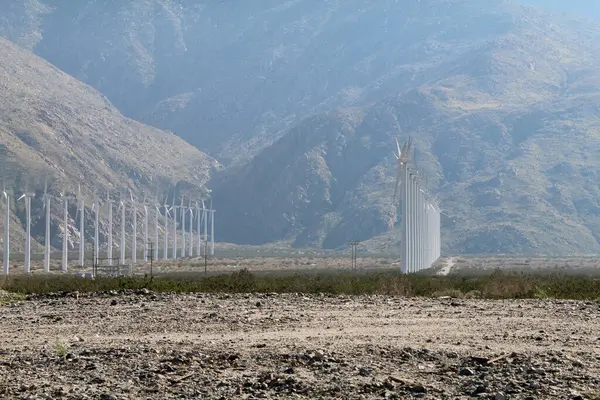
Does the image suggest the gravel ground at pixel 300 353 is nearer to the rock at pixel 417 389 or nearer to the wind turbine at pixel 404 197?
the rock at pixel 417 389

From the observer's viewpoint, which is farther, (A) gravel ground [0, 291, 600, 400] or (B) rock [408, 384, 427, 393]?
(A) gravel ground [0, 291, 600, 400]

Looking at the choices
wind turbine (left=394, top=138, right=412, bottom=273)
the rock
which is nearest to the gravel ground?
the rock

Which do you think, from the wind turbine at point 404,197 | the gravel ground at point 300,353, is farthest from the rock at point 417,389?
the wind turbine at point 404,197

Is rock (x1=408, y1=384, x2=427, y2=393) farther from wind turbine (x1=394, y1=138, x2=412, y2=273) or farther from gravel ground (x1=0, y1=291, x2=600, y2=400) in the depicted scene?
wind turbine (x1=394, y1=138, x2=412, y2=273)

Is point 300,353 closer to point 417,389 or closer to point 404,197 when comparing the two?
point 417,389

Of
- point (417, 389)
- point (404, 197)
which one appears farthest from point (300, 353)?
point (404, 197)

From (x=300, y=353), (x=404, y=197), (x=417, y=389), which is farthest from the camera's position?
(x=404, y=197)

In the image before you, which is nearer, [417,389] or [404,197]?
[417,389]

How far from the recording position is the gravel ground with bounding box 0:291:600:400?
578 inches

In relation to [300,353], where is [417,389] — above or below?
below

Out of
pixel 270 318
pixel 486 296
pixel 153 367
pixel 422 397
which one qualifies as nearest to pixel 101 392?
pixel 153 367

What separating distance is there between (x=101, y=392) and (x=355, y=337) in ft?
21.2

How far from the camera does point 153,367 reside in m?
16.2

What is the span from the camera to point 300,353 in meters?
17.2
